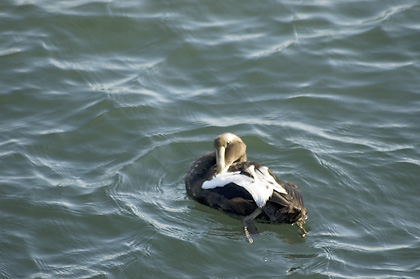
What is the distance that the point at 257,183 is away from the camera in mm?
6695

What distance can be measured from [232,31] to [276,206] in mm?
4343

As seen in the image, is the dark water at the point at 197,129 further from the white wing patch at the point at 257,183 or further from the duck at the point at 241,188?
the white wing patch at the point at 257,183

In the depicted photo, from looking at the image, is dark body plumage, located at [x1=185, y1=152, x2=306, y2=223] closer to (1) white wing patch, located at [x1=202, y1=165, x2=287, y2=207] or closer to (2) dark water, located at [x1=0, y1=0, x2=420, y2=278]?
(1) white wing patch, located at [x1=202, y1=165, x2=287, y2=207]

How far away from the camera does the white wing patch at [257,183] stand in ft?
21.7

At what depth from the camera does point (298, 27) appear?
34.1ft

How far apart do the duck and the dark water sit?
0.49 ft

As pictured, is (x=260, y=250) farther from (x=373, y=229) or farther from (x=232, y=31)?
(x=232, y=31)

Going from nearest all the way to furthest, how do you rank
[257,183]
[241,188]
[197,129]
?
[257,183] < [241,188] < [197,129]

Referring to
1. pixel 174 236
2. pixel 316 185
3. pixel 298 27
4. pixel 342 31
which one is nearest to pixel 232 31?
pixel 298 27

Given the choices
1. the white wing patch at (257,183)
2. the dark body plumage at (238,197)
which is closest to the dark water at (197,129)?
the dark body plumage at (238,197)

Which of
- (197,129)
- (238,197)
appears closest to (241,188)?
(238,197)

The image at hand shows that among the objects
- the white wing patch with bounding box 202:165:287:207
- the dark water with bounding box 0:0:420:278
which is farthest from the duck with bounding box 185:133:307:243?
the dark water with bounding box 0:0:420:278

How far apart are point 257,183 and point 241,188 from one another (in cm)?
23

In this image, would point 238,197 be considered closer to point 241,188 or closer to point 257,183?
point 241,188
